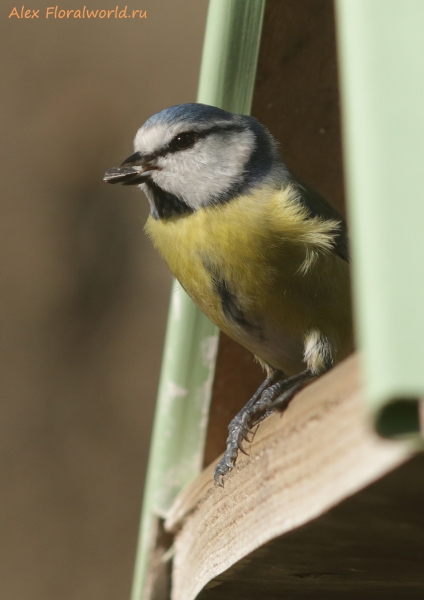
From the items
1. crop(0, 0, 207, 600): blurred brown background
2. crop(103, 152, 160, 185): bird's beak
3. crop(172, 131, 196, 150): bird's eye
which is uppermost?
crop(172, 131, 196, 150): bird's eye

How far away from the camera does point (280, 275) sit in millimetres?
1310

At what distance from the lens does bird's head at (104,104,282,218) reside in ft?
4.99

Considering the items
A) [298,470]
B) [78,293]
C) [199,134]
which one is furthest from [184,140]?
[78,293]

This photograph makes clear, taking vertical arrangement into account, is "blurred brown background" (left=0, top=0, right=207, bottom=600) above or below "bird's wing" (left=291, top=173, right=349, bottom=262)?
below

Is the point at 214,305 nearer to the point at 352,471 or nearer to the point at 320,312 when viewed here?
the point at 320,312

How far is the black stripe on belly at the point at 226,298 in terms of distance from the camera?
137cm

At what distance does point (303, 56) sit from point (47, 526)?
183cm

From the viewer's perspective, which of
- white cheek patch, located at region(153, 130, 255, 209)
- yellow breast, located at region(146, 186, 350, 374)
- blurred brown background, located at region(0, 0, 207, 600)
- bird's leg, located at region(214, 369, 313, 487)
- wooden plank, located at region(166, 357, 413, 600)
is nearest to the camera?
wooden plank, located at region(166, 357, 413, 600)

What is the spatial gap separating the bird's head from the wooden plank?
612 millimetres

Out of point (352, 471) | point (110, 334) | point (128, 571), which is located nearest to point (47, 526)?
point (128, 571)

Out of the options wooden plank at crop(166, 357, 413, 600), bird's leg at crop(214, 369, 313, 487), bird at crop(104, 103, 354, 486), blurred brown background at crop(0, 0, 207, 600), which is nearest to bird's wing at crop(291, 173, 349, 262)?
bird at crop(104, 103, 354, 486)

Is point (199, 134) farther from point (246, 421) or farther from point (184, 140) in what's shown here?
point (246, 421)

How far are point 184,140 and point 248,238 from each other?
0.36 m

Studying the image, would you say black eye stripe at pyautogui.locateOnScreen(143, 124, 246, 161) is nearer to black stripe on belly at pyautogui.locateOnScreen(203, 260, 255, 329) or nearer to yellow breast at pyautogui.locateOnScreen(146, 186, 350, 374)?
yellow breast at pyautogui.locateOnScreen(146, 186, 350, 374)
